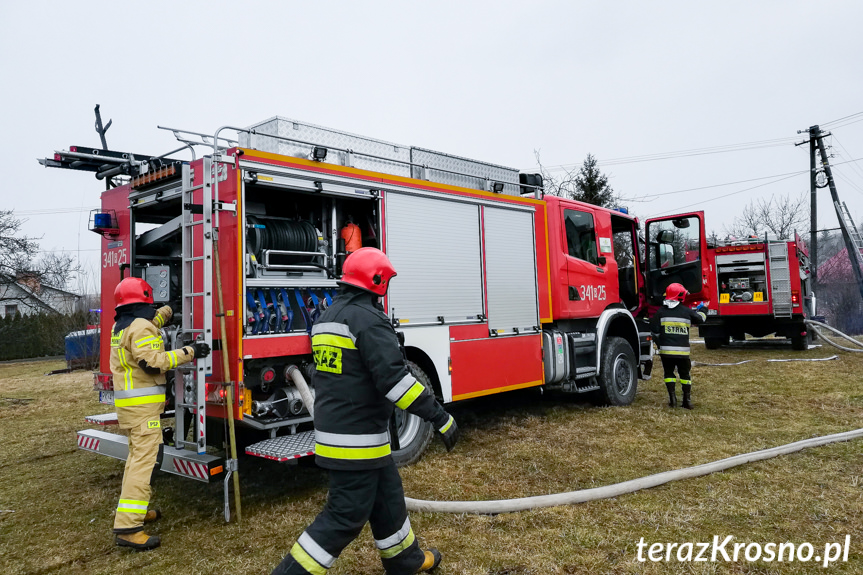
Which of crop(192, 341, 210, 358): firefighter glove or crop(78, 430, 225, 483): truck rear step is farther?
crop(192, 341, 210, 358): firefighter glove

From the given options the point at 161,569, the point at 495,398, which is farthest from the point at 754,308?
the point at 161,569

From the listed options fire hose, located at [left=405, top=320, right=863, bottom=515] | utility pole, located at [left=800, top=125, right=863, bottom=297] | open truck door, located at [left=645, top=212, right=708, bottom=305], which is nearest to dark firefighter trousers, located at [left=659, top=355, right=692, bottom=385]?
open truck door, located at [left=645, top=212, right=708, bottom=305]

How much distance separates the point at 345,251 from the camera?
514 centimetres

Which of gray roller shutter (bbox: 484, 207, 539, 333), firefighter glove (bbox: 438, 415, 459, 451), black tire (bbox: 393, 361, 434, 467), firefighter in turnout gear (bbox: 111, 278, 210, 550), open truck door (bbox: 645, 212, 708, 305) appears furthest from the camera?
open truck door (bbox: 645, 212, 708, 305)

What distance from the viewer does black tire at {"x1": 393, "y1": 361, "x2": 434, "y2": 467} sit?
16.7 feet

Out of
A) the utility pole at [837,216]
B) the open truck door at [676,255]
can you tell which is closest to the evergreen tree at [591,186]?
the utility pole at [837,216]

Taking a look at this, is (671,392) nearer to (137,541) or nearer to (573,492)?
(573,492)

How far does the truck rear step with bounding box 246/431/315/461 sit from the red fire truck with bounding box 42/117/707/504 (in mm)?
18

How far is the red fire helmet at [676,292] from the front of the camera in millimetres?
7641

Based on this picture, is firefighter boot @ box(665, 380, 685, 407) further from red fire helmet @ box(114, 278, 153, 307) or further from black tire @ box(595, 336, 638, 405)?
Answer: red fire helmet @ box(114, 278, 153, 307)

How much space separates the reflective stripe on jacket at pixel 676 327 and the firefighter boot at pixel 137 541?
629 centimetres

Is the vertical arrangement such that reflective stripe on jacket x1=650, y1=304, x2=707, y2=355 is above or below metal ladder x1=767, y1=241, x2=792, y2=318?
below

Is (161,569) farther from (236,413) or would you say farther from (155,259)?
(155,259)

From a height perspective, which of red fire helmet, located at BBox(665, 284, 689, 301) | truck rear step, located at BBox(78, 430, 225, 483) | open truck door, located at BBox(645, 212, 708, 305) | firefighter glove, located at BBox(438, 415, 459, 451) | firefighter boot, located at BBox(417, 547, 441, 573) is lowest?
firefighter boot, located at BBox(417, 547, 441, 573)
